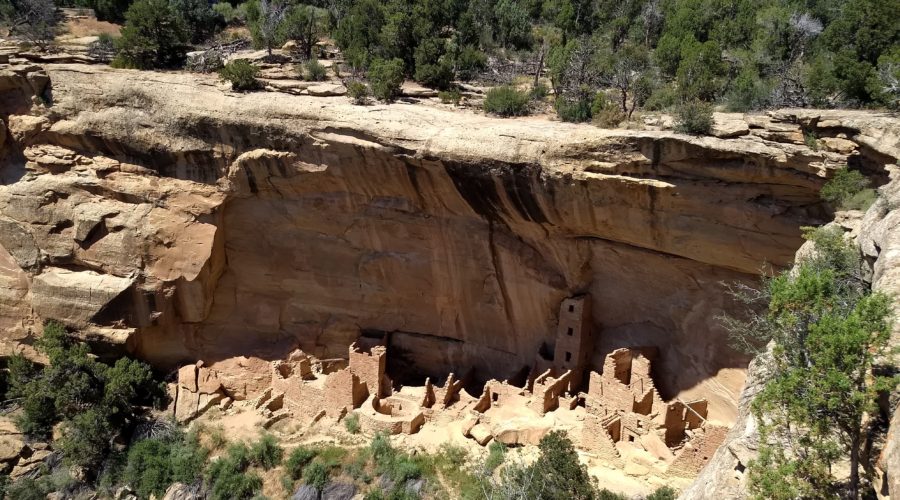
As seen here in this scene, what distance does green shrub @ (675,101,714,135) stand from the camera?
1103 cm

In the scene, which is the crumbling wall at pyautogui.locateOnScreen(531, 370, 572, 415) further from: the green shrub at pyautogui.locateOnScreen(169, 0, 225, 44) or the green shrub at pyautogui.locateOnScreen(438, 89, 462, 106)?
the green shrub at pyautogui.locateOnScreen(169, 0, 225, 44)

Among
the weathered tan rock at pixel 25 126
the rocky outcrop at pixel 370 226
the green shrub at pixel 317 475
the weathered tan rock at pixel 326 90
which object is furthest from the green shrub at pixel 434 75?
the green shrub at pixel 317 475

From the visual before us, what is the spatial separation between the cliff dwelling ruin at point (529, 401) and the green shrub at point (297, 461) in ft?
2.92

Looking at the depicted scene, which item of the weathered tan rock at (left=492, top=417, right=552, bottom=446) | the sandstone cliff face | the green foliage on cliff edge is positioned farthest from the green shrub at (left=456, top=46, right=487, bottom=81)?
the green foliage on cliff edge

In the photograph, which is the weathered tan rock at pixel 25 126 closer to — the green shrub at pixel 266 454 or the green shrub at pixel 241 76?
the green shrub at pixel 241 76

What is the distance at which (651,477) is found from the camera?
1162cm

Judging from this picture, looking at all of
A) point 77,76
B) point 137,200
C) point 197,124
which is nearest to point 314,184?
point 197,124

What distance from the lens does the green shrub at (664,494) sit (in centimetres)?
1062

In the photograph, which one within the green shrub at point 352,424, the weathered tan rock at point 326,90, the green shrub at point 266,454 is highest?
the weathered tan rock at point 326,90

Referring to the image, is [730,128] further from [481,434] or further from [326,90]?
[326,90]

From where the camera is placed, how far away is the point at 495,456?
12.7 meters

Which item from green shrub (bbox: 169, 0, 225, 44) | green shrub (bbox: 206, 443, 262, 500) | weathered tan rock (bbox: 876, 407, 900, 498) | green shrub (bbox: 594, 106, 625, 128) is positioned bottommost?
green shrub (bbox: 206, 443, 262, 500)

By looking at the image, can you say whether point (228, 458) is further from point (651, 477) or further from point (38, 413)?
point (651, 477)

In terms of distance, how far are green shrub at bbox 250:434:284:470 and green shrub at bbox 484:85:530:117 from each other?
9.11 metres
